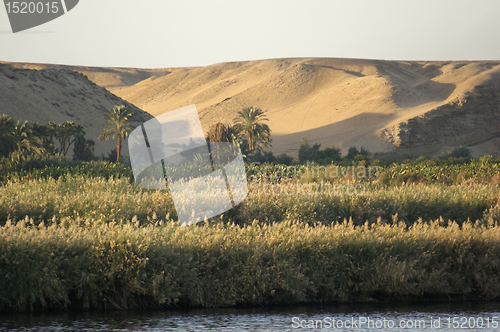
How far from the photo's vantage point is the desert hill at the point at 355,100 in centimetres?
9331

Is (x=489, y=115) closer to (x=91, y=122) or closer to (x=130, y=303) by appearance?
(x=91, y=122)

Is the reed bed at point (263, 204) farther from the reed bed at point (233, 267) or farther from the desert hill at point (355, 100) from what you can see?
the desert hill at point (355, 100)

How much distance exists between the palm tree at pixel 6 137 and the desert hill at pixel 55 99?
34652 mm

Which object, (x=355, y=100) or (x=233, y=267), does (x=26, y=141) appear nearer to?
(x=233, y=267)

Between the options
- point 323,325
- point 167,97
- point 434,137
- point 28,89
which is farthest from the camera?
point 167,97

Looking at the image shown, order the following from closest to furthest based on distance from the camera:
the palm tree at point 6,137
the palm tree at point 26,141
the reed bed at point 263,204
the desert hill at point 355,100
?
the reed bed at point 263,204
the palm tree at point 26,141
the palm tree at point 6,137
the desert hill at point 355,100

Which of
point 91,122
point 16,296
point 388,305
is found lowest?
point 388,305

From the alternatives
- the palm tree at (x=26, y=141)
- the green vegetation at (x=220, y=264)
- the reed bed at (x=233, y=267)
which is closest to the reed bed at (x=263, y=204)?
the green vegetation at (x=220, y=264)

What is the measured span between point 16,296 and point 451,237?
29.1 feet

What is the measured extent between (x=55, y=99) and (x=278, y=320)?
85.6 meters

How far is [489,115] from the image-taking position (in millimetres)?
100250

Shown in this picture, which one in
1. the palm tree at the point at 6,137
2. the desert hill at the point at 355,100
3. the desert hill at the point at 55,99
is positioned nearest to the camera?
the palm tree at the point at 6,137

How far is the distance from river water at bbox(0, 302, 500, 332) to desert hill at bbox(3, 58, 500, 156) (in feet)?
262

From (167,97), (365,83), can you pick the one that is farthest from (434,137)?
(167,97)
